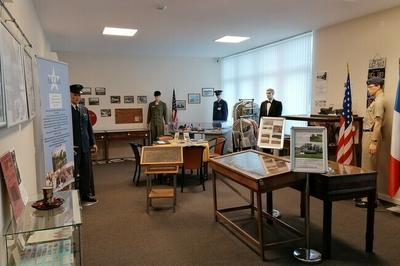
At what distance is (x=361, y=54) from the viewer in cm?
516

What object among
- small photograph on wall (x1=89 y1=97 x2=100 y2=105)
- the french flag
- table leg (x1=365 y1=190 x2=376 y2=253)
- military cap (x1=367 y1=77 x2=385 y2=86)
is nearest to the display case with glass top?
table leg (x1=365 y1=190 x2=376 y2=253)

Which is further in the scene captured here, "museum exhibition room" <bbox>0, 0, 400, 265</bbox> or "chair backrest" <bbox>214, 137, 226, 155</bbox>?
"chair backrest" <bbox>214, 137, 226, 155</bbox>

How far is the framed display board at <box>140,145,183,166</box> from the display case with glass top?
2570 mm

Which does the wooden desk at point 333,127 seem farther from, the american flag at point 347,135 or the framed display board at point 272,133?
the framed display board at point 272,133

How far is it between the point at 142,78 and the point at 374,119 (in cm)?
604

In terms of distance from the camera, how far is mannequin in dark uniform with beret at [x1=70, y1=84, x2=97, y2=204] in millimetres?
4508

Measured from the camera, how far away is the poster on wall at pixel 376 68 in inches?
189

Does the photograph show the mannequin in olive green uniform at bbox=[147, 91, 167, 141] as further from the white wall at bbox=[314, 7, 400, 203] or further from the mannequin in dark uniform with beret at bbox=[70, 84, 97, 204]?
the white wall at bbox=[314, 7, 400, 203]

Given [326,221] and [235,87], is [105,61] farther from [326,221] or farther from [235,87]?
[326,221]

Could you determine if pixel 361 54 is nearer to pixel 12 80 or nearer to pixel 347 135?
pixel 347 135

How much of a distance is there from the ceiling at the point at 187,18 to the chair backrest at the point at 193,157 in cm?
206

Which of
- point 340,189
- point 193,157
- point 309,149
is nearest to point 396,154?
point 340,189

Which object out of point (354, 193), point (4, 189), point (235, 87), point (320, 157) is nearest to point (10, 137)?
point (4, 189)

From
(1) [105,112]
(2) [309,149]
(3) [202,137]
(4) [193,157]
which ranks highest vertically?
(1) [105,112]
